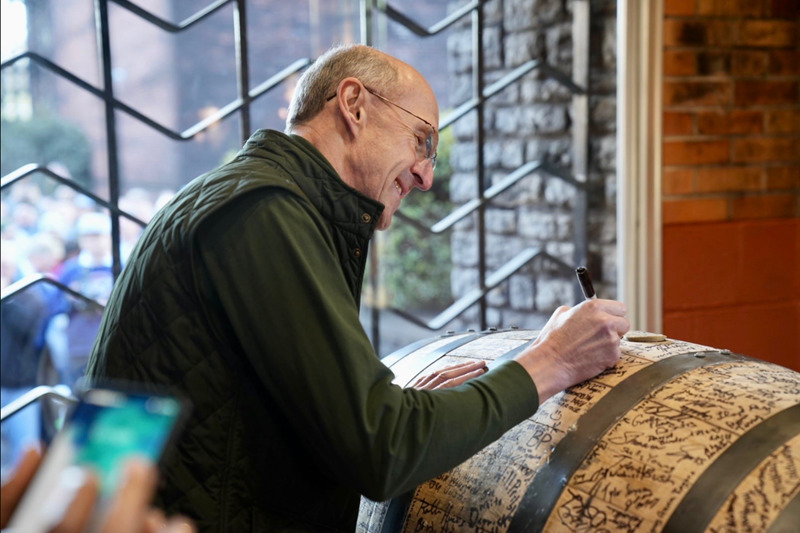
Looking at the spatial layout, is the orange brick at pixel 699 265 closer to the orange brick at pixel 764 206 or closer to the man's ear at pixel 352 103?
the orange brick at pixel 764 206

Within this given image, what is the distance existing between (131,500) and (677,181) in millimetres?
2299

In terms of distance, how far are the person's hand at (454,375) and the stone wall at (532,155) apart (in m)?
1.36

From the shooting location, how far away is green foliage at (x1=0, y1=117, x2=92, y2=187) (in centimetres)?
222

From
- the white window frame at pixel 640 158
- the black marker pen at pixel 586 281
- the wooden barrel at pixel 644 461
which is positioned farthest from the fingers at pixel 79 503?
the white window frame at pixel 640 158

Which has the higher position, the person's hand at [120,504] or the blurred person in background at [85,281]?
the person's hand at [120,504]

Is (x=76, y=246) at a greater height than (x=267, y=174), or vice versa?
(x=267, y=174)

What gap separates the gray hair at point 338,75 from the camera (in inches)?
54.0

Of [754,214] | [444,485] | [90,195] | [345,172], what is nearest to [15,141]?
[90,195]

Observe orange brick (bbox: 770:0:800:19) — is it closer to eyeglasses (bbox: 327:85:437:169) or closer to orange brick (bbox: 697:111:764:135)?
orange brick (bbox: 697:111:764:135)

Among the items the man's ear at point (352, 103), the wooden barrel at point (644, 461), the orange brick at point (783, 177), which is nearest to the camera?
the wooden barrel at point (644, 461)

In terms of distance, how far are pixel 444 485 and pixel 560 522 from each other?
232mm

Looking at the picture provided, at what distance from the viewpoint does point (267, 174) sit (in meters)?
1.18

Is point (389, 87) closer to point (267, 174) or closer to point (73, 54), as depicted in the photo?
point (267, 174)

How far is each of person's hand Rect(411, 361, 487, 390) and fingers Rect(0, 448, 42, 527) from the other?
2.68 ft
